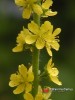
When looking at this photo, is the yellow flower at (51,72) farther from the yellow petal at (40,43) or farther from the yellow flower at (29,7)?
the yellow flower at (29,7)

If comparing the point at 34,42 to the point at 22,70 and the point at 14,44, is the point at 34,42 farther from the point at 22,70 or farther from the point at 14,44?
the point at 14,44

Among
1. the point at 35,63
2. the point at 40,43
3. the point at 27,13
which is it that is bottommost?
the point at 35,63

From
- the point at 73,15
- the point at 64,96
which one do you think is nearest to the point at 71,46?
the point at 73,15

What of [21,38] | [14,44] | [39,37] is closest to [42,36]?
[39,37]

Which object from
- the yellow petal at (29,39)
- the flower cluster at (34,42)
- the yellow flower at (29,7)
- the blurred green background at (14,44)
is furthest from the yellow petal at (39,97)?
the blurred green background at (14,44)

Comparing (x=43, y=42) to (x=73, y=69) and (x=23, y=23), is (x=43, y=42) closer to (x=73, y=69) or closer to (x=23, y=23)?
(x=73, y=69)

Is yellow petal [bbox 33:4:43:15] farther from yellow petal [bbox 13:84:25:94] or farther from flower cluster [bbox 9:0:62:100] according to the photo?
yellow petal [bbox 13:84:25:94]

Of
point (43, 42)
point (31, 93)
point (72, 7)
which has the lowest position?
point (72, 7)
